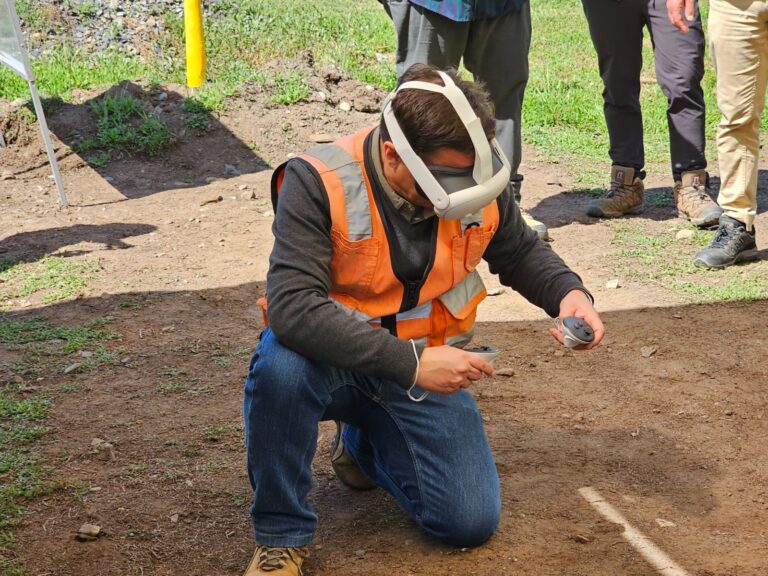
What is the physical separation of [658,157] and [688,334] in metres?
3.22

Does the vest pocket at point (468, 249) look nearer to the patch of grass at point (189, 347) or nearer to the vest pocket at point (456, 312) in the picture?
the vest pocket at point (456, 312)

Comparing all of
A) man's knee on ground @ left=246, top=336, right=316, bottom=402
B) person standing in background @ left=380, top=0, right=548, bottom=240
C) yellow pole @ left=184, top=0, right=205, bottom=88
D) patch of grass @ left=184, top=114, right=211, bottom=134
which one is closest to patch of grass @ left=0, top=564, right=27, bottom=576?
man's knee on ground @ left=246, top=336, right=316, bottom=402

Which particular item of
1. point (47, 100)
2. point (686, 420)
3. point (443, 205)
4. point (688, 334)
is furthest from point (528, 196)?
point (443, 205)

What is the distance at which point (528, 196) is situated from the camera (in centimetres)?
681

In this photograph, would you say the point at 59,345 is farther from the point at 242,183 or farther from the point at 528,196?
the point at 528,196

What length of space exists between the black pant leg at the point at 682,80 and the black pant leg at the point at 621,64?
0.43 ft

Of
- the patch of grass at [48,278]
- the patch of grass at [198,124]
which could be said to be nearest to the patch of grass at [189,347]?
the patch of grass at [48,278]

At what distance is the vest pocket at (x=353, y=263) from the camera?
271cm

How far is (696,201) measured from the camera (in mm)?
5980

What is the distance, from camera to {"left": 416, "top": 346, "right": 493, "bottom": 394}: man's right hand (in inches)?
103

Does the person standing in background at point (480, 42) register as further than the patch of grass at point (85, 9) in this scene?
No

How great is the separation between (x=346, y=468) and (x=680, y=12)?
3.37 meters

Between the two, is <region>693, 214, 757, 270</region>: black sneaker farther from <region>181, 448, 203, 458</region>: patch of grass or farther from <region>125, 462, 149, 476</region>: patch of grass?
<region>125, 462, 149, 476</region>: patch of grass

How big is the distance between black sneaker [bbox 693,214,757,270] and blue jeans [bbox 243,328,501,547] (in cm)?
271
